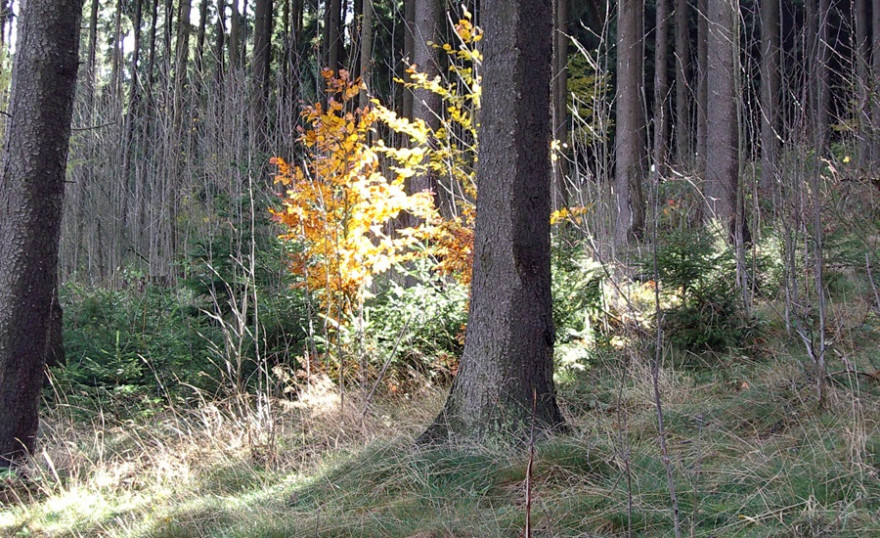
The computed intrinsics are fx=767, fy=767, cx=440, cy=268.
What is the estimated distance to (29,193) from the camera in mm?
5379

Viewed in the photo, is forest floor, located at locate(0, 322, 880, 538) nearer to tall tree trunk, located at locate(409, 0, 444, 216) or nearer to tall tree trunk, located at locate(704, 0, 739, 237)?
tall tree trunk, located at locate(409, 0, 444, 216)

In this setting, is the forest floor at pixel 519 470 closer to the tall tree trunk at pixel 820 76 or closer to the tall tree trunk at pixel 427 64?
the tall tree trunk at pixel 820 76

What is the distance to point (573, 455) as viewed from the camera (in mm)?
4094

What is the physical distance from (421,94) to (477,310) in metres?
5.27

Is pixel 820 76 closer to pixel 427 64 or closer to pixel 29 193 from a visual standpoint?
pixel 427 64

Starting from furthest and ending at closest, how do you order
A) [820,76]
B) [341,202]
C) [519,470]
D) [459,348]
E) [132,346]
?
[132,346], [459,348], [341,202], [820,76], [519,470]

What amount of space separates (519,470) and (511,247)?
1310 millimetres

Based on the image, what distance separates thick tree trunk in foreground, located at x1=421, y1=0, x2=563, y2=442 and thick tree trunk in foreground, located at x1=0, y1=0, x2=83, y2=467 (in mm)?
2979

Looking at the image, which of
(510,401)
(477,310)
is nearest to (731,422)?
(510,401)

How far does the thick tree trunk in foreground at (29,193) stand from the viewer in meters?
5.35

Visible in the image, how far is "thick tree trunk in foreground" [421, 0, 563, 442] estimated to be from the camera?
180 inches

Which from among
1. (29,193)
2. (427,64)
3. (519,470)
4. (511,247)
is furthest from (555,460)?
(427,64)

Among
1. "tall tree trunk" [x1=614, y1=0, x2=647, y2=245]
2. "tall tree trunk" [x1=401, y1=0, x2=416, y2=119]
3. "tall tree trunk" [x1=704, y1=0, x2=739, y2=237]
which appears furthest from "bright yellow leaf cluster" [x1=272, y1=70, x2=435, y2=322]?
"tall tree trunk" [x1=401, y1=0, x2=416, y2=119]

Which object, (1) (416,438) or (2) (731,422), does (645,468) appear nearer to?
(2) (731,422)
